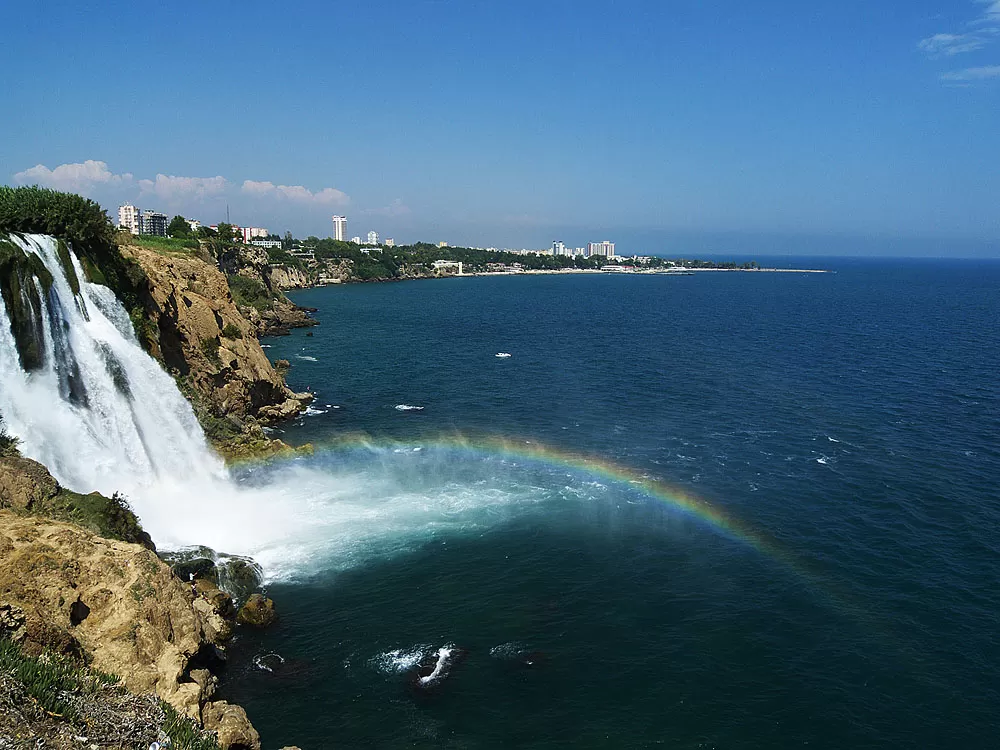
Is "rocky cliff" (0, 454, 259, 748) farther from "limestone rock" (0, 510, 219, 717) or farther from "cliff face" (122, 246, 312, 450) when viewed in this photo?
"cliff face" (122, 246, 312, 450)

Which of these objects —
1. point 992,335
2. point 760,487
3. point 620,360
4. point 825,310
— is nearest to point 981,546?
point 760,487

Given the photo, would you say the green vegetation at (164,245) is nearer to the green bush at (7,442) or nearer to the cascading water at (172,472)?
the cascading water at (172,472)

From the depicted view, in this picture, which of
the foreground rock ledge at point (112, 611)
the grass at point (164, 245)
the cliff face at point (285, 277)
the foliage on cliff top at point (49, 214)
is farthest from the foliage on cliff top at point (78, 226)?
the cliff face at point (285, 277)

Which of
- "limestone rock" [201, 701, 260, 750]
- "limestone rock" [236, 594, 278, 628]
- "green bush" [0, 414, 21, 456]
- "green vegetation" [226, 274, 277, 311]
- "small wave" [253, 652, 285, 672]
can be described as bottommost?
"small wave" [253, 652, 285, 672]

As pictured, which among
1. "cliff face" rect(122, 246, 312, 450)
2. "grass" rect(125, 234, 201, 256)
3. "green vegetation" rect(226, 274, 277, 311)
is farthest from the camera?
"green vegetation" rect(226, 274, 277, 311)

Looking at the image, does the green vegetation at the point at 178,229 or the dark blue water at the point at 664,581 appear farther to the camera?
the green vegetation at the point at 178,229

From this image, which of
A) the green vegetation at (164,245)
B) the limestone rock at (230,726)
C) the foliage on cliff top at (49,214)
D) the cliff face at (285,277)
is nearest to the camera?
the limestone rock at (230,726)

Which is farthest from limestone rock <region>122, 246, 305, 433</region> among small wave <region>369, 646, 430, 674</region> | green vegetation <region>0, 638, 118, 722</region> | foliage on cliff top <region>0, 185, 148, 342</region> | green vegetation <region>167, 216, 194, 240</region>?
green vegetation <region>167, 216, 194, 240</region>
